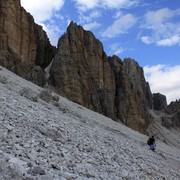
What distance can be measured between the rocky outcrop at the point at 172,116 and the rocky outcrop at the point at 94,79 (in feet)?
71.9

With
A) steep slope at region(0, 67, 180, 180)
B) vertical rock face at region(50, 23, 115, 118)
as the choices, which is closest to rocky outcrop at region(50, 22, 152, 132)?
vertical rock face at region(50, 23, 115, 118)

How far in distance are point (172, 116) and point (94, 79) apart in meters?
58.2

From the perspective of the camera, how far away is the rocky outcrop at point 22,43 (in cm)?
6275

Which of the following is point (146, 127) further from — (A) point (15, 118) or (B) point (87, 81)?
(A) point (15, 118)

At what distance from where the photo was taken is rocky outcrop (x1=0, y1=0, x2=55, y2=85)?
6275 centimetres

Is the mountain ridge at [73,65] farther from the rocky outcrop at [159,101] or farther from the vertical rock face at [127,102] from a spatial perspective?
the rocky outcrop at [159,101]

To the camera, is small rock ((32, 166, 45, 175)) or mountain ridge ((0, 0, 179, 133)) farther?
mountain ridge ((0, 0, 179, 133))

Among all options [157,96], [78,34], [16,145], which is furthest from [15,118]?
[157,96]

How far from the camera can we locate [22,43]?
73.1m

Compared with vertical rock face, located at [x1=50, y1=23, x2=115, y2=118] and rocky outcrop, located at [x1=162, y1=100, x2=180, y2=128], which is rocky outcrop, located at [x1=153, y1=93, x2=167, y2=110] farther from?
vertical rock face, located at [x1=50, y1=23, x2=115, y2=118]

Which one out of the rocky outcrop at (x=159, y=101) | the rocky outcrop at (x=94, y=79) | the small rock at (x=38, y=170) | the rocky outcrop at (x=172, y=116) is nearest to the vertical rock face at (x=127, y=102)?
the rocky outcrop at (x=94, y=79)

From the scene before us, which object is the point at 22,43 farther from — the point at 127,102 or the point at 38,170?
the point at 38,170

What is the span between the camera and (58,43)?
83.2 meters

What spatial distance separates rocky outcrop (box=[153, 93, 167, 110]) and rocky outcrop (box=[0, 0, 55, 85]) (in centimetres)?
8570
